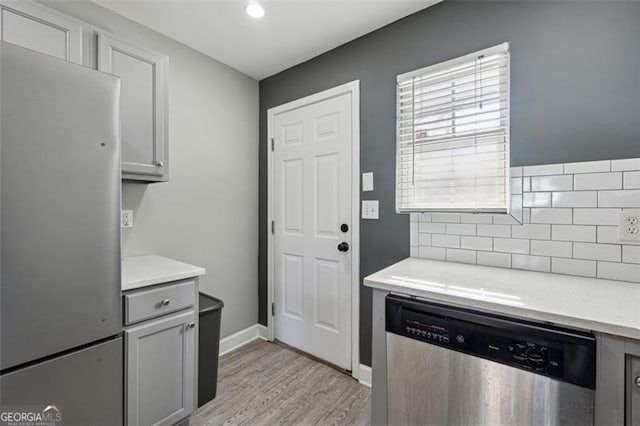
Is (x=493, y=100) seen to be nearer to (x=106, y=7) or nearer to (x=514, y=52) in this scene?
(x=514, y=52)

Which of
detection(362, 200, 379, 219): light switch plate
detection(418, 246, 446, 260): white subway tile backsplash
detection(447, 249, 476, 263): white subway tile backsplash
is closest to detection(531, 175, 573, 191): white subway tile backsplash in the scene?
detection(447, 249, 476, 263): white subway tile backsplash

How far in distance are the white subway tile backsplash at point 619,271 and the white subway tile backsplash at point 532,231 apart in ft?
0.76

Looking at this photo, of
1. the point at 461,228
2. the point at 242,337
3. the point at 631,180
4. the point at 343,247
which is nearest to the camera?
the point at 631,180

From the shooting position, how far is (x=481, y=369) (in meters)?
1.03

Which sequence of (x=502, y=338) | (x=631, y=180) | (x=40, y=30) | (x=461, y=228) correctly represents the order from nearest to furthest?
(x=502, y=338)
(x=631, y=180)
(x=40, y=30)
(x=461, y=228)

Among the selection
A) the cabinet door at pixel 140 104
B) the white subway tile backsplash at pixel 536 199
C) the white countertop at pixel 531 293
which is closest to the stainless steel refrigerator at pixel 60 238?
the cabinet door at pixel 140 104

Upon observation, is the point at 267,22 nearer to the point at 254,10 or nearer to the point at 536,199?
the point at 254,10

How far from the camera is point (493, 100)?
4.72 feet

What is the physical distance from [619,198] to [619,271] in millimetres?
322

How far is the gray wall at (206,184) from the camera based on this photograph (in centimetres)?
201

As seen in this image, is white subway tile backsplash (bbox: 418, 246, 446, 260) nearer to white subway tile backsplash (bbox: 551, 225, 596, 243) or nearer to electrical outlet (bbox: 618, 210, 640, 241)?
white subway tile backsplash (bbox: 551, 225, 596, 243)

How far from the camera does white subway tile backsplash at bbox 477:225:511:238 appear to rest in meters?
1.53

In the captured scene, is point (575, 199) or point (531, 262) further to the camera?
point (531, 262)

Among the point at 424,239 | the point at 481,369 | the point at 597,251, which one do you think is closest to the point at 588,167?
the point at 597,251
